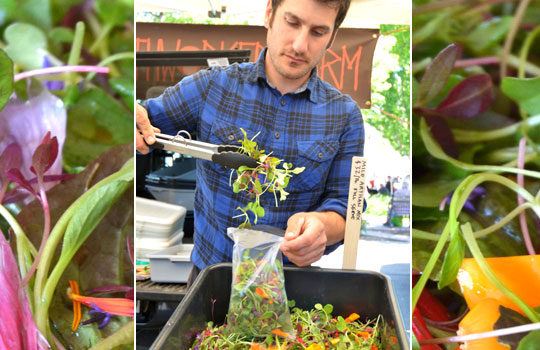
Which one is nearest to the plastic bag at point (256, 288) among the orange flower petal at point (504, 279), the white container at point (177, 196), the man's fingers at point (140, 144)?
the white container at point (177, 196)

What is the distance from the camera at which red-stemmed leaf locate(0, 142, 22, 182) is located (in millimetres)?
694

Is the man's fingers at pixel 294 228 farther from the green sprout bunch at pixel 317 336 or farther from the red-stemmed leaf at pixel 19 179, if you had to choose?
the red-stemmed leaf at pixel 19 179

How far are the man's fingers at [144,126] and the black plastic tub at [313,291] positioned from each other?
0.86ft

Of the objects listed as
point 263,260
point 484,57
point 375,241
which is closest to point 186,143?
point 263,260

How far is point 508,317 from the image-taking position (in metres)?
0.66

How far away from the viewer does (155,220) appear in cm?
84

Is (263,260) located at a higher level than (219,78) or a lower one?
lower

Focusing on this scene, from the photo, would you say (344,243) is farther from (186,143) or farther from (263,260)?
(186,143)

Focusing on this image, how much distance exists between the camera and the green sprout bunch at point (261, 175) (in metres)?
0.81

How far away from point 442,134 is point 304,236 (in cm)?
30

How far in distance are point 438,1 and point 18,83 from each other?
0.62 meters

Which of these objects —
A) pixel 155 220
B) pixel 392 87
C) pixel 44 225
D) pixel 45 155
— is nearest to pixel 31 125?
pixel 45 155

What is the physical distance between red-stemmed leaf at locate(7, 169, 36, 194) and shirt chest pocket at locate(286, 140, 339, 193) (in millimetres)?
418

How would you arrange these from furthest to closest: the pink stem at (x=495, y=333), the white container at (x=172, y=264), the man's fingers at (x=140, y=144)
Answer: the white container at (x=172, y=264) < the man's fingers at (x=140, y=144) < the pink stem at (x=495, y=333)
